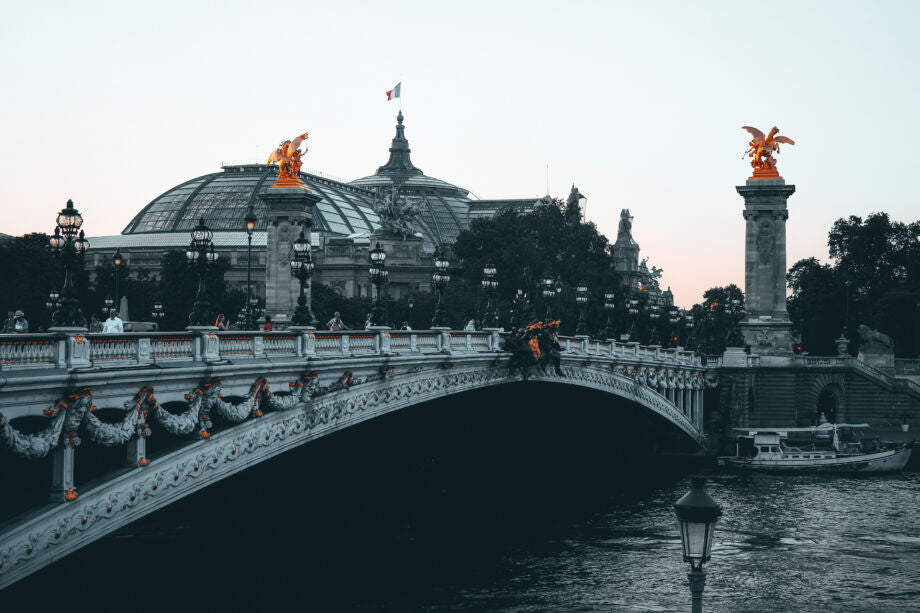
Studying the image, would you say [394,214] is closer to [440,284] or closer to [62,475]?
[440,284]

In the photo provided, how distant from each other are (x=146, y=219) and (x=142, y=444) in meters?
138

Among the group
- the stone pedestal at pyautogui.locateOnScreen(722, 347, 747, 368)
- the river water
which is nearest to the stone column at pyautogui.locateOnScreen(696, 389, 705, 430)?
the stone pedestal at pyautogui.locateOnScreen(722, 347, 747, 368)

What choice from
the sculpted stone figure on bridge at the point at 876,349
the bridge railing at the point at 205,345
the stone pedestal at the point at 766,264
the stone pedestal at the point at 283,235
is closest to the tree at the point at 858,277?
the sculpted stone figure on bridge at the point at 876,349

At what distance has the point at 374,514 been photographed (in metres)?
43.1

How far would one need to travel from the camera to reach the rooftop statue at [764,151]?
7762 cm

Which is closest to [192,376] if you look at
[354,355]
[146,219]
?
[354,355]

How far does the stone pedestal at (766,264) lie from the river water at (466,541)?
22034 mm

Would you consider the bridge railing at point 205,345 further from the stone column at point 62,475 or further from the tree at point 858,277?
the tree at point 858,277

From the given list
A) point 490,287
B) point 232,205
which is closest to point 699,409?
point 490,287

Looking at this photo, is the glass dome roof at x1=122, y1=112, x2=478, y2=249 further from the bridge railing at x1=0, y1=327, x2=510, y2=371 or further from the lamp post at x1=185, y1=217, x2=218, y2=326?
the lamp post at x1=185, y1=217, x2=218, y2=326

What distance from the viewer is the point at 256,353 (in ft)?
75.3

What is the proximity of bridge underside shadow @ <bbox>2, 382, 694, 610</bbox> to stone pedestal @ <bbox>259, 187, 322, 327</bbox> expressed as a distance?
1443 centimetres

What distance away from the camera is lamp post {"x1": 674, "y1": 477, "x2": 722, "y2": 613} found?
1279cm

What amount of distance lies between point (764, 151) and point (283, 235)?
111ft
